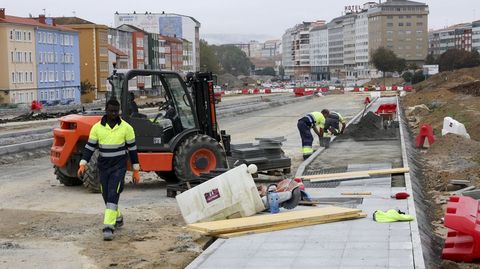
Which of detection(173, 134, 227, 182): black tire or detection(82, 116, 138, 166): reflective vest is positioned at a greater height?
detection(82, 116, 138, 166): reflective vest

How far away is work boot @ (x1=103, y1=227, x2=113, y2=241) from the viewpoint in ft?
32.8

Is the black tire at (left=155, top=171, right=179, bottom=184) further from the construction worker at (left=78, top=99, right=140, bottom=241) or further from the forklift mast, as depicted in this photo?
the construction worker at (left=78, top=99, right=140, bottom=241)

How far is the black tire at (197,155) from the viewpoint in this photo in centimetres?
1442

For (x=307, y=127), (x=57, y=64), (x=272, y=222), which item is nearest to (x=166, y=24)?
(x=57, y=64)

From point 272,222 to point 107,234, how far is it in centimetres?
218

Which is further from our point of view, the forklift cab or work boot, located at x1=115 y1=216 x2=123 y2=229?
the forklift cab

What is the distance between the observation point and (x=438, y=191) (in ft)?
48.2

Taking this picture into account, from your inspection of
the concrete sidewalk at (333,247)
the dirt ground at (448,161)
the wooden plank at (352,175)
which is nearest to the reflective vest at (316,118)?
the dirt ground at (448,161)

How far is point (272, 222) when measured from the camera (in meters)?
9.50

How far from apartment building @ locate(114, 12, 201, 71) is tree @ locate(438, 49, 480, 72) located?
60.5m

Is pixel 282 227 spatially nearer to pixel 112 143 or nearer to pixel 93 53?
pixel 112 143

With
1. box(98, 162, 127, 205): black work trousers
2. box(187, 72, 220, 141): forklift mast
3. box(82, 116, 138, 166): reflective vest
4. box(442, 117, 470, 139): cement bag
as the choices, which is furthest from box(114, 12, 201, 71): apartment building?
box(98, 162, 127, 205): black work trousers

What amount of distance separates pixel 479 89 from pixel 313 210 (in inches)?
1933

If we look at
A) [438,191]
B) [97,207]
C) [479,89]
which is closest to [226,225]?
[97,207]
